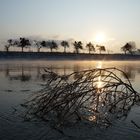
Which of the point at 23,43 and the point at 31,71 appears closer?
the point at 31,71

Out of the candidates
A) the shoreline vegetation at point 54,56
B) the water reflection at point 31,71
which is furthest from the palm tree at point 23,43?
the water reflection at point 31,71

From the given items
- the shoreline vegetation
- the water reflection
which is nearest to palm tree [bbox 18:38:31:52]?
the shoreline vegetation

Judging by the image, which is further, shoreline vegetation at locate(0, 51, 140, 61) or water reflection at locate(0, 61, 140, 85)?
shoreline vegetation at locate(0, 51, 140, 61)

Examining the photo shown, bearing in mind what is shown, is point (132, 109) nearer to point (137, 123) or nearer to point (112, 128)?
point (137, 123)

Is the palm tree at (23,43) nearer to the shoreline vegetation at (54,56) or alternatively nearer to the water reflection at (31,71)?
the shoreline vegetation at (54,56)

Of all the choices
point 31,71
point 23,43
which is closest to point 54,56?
point 23,43

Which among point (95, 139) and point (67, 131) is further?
point (67, 131)

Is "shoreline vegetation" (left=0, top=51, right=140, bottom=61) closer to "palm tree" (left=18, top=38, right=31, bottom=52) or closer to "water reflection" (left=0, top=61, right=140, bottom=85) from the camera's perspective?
"palm tree" (left=18, top=38, right=31, bottom=52)

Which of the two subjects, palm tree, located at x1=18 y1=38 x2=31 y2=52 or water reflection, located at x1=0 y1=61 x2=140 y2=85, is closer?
water reflection, located at x1=0 y1=61 x2=140 y2=85

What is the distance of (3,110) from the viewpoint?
12500mm

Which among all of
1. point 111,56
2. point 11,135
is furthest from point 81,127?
point 111,56

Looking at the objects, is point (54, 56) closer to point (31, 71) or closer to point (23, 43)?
point (23, 43)

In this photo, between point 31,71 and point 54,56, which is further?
point 54,56

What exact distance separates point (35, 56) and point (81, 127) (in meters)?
104
